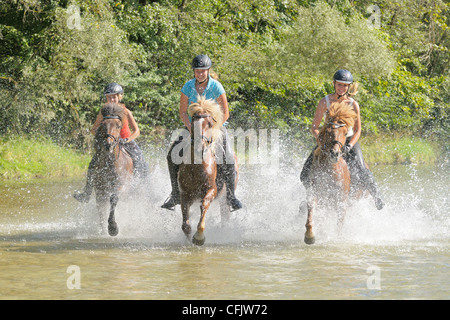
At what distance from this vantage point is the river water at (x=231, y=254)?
7047mm

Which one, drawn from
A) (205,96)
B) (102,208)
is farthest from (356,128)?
(102,208)

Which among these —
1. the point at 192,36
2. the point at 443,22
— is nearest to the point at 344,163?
the point at 192,36

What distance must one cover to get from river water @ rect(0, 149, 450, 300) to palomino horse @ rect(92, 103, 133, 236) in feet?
1.74

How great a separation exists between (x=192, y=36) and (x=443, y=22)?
1601cm

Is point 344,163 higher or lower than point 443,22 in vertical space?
lower

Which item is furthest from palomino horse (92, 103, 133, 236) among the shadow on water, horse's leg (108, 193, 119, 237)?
the shadow on water

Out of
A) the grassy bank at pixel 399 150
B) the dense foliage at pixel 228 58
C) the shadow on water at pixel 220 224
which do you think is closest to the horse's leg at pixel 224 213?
the shadow on water at pixel 220 224

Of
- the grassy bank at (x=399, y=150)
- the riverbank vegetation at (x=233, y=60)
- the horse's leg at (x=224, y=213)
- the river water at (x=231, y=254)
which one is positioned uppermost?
the riverbank vegetation at (x=233, y=60)

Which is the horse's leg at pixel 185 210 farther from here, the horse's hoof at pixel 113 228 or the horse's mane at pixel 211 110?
the horse's hoof at pixel 113 228

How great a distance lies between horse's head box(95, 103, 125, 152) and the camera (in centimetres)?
1025

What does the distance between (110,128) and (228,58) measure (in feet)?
64.8

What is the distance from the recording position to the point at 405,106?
1420 inches

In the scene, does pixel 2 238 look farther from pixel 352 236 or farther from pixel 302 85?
pixel 302 85

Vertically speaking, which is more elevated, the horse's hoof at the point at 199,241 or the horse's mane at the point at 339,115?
the horse's mane at the point at 339,115
